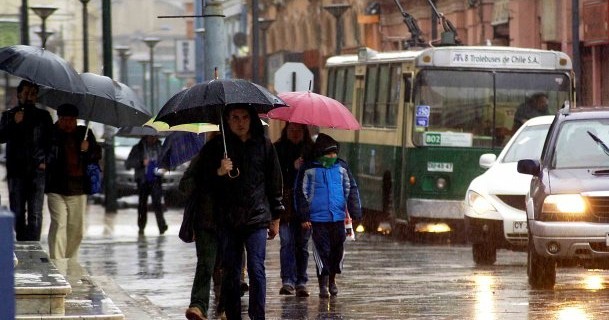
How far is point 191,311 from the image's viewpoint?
1315cm

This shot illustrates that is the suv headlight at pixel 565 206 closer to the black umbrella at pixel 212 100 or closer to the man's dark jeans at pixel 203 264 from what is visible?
the black umbrella at pixel 212 100

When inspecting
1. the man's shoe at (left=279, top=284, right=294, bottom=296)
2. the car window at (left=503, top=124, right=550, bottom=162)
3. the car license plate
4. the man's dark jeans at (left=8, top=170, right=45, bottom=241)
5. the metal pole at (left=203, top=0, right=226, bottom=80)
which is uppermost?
the metal pole at (left=203, top=0, right=226, bottom=80)

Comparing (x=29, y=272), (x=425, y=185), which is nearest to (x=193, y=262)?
(x=425, y=185)

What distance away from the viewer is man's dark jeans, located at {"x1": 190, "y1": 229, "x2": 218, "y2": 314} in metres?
13.1

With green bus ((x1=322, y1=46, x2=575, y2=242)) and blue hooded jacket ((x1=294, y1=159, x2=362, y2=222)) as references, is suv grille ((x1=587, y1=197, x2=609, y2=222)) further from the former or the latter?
green bus ((x1=322, y1=46, x2=575, y2=242))

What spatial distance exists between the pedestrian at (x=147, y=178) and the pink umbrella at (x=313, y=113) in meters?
13.3

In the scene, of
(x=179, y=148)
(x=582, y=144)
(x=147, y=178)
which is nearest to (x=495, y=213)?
(x=582, y=144)

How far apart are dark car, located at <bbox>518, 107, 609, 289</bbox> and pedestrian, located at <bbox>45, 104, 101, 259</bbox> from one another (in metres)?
4.19

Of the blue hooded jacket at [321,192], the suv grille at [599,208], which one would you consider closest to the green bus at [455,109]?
the suv grille at [599,208]

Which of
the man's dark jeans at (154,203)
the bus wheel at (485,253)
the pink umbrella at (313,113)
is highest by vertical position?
the pink umbrella at (313,113)

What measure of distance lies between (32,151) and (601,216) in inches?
214

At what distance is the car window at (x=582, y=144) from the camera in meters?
17.3

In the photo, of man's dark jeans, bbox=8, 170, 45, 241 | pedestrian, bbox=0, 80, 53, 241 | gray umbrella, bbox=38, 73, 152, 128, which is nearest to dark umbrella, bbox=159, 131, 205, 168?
gray umbrella, bbox=38, 73, 152, 128

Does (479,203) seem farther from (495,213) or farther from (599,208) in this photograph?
(599,208)
